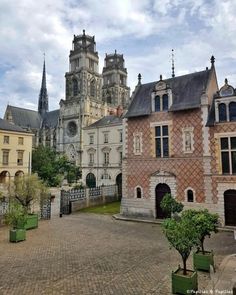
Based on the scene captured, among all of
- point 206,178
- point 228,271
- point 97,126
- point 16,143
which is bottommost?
point 228,271

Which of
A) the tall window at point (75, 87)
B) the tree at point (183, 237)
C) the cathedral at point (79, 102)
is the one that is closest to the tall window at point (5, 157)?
the cathedral at point (79, 102)

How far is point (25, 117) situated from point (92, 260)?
81950mm

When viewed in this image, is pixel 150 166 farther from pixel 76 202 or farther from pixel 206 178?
pixel 76 202

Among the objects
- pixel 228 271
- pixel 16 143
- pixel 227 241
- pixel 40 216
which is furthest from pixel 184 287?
pixel 16 143

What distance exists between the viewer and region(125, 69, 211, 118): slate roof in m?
23.2

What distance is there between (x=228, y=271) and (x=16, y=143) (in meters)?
42.5

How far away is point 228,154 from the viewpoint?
20859 mm

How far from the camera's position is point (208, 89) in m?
22.8

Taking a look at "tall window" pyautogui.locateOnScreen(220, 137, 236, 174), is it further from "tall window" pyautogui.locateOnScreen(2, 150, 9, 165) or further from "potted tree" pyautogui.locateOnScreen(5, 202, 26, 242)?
"tall window" pyautogui.locateOnScreen(2, 150, 9, 165)

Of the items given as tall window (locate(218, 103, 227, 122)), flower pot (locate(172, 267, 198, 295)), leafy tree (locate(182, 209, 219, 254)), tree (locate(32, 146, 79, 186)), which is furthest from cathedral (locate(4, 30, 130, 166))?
flower pot (locate(172, 267, 198, 295))

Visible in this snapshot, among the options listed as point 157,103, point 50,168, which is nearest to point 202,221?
point 157,103

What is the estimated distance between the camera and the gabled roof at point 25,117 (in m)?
84.0

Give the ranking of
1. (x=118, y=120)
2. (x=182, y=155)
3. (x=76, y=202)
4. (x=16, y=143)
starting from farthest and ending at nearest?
(x=118, y=120), (x=16, y=143), (x=76, y=202), (x=182, y=155)

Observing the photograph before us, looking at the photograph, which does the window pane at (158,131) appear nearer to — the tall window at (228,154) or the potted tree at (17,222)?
the tall window at (228,154)
